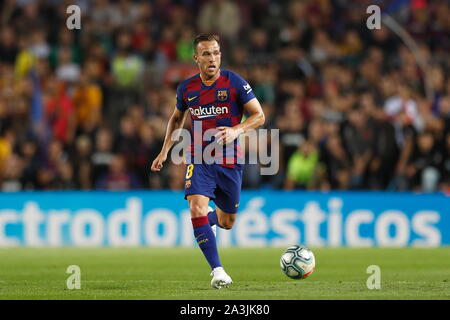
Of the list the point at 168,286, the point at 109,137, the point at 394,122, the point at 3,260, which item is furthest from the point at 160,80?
the point at 168,286

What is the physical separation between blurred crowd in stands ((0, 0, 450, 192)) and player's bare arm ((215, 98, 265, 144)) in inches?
299

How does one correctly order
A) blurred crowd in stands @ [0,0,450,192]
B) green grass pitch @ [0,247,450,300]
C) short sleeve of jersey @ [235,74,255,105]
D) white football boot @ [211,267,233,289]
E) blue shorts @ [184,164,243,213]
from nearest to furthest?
green grass pitch @ [0,247,450,300] → white football boot @ [211,267,233,289] → blue shorts @ [184,164,243,213] → short sleeve of jersey @ [235,74,255,105] → blurred crowd in stands @ [0,0,450,192]

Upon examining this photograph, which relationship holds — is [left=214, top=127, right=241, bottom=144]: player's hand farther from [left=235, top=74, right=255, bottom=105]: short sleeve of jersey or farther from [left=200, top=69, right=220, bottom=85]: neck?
[left=200, top=69, right=220, bottom=85]: neck

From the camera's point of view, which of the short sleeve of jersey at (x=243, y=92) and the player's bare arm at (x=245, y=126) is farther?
the short sleeve of jersey at (x=243, y=92)

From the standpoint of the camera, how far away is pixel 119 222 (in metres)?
17.4

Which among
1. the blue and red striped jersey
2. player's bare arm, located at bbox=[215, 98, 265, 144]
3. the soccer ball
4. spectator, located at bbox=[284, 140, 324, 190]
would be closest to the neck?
the blue and red striped jersey

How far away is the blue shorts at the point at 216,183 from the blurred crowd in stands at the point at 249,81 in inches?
289

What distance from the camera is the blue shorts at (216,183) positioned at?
1004cm

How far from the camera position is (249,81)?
19688 millimetres


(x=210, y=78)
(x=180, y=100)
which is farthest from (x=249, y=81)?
(x=210, y=78)

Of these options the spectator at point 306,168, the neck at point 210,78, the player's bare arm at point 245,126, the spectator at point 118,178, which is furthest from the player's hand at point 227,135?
the spectator at point 118,178

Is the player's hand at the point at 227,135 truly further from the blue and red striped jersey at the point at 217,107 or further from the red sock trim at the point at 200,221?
the red sock trim at the point at 200,221

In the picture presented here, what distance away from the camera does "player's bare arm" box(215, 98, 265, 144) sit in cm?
952

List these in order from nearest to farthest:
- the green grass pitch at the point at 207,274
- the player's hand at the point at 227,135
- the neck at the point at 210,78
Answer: the green grass pitch at the point at 207,274 < the player's hand at the point at 227,135 < the neck at the point at 210,78
